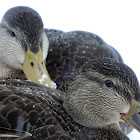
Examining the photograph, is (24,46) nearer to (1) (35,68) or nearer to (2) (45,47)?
(1) (35,68)

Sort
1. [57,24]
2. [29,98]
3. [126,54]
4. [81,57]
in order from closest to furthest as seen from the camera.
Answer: [29,98] < [81,57] < [126,54] < [57,24]

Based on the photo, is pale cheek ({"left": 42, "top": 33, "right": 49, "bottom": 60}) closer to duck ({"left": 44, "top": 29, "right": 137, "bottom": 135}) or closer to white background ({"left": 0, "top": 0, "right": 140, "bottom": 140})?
duck ({"left": 44, "top": 29, "right": 137, "bottom": 135})

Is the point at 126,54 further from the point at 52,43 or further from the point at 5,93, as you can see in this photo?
the point at 5,93

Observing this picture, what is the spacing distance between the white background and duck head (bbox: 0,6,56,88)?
3658 millimetres

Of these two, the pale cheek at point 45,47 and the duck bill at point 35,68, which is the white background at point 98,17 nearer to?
the pale cheek at point 45,47

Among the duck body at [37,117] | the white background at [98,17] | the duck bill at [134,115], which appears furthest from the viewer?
the white background at [98,17]

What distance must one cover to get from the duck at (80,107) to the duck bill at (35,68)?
1031mm

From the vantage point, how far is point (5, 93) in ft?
10.2

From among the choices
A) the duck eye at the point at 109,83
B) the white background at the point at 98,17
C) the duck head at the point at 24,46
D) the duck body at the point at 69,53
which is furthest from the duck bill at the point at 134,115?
the white background at the point at 98,17

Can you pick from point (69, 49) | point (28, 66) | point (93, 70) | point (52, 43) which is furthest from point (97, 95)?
point (52, 43)

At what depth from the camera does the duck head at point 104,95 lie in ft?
10.4

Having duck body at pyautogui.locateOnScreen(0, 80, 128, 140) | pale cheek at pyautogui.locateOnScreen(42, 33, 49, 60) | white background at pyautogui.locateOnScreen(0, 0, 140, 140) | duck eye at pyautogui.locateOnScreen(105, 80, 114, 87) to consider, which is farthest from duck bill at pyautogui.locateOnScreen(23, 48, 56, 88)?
white background at pyautogui.locateOnScreen(0, 0, 140, 140)

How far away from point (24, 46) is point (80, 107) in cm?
167

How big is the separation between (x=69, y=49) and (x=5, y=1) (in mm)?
5451
